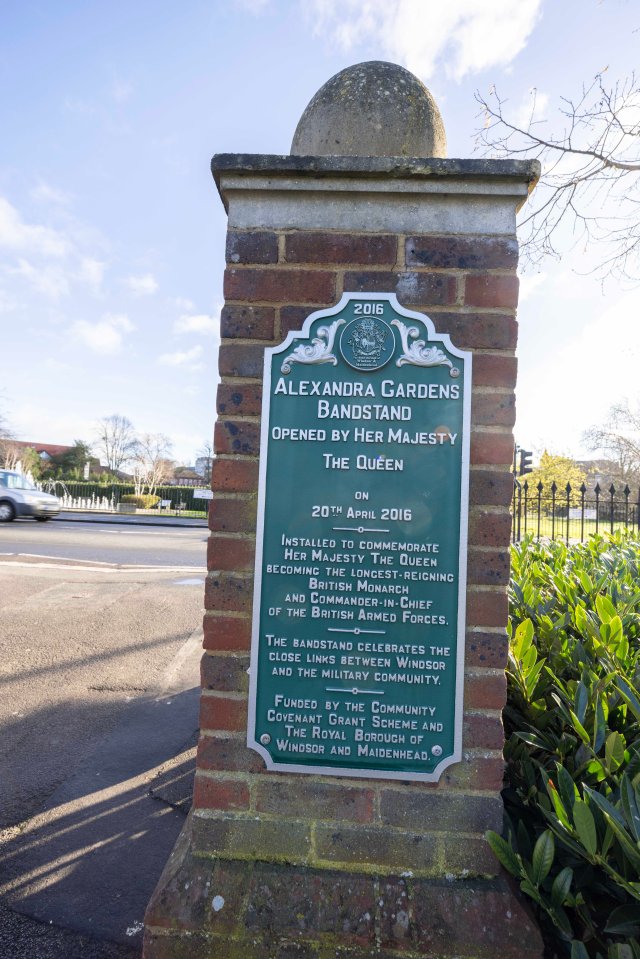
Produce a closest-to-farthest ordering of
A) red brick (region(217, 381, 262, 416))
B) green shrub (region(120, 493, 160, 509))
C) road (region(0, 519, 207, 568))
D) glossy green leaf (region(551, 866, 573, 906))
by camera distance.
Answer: glossy green leaf (region(551, 866, 573, 906)) → red brick (region(217, 381, 262, 416)) → road (region(0, 519, 207, 568)) → green shrub (region(120, 493, 160, 509))

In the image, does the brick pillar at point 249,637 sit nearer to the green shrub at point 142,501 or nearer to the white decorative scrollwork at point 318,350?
the white decorative scrollwork at point 318,350

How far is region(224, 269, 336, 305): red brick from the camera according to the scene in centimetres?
177

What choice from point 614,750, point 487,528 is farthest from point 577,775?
point 487,528

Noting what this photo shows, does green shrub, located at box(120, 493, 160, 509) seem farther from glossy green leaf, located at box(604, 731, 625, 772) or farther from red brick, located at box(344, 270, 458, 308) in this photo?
glossy green leaf, located at box(604, 731, 625, 772)

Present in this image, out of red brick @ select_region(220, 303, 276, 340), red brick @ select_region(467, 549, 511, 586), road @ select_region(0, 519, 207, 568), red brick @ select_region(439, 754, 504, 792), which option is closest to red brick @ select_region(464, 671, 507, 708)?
red brick @ select_region(439, 754, 504, 792)

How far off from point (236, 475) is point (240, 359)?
13.8 inches

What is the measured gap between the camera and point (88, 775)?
9.64 ft

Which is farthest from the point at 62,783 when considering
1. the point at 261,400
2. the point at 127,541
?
the point at 127,541

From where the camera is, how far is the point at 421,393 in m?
1.74

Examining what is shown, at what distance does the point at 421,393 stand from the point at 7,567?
8599mm

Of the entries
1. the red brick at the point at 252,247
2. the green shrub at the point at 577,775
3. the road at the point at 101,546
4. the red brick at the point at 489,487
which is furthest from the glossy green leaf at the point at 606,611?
the road at the point at 101,546

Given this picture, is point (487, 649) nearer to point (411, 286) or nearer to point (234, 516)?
point (234, 516)

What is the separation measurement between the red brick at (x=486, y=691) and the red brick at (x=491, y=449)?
0.61 m

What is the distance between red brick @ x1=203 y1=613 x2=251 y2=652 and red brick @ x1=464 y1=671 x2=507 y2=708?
66 cm
